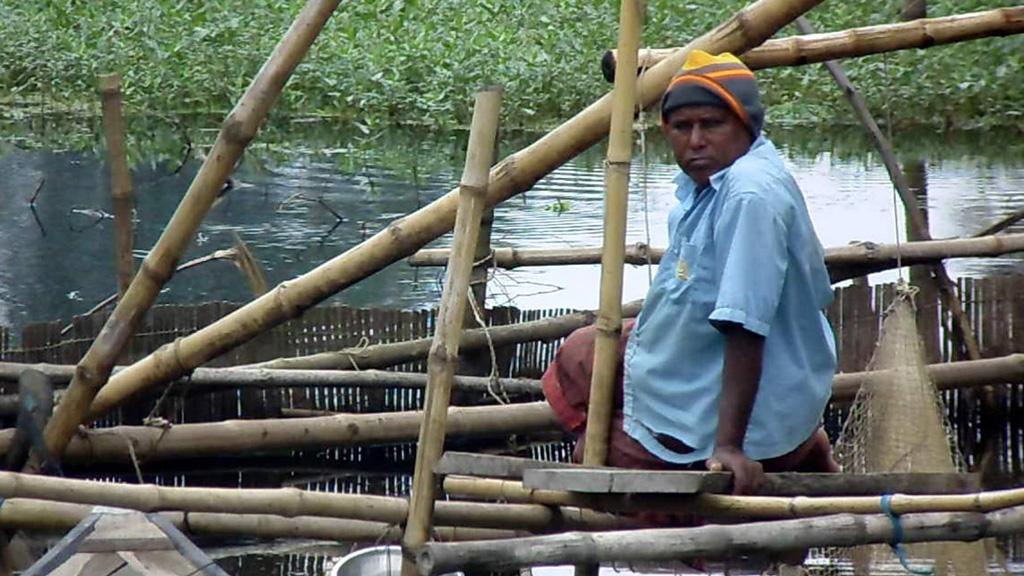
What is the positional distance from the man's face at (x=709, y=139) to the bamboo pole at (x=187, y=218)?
2.98ft

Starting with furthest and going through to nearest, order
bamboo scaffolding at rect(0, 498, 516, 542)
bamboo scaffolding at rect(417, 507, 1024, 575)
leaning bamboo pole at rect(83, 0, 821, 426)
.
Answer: leaning bamboo pole at rect(83, 0, 821, 426) < bamboo scaffolding at rect(0, 498, 516, 542) < bamboo scaffolding at rect(417, 507, 1024, 575)

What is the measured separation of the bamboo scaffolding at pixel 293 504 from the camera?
3219 millimetres

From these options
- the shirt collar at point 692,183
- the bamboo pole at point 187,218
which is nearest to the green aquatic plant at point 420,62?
the bamboo pole at point 187,218

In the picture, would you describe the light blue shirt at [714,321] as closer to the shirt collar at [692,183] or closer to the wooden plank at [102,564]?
the shirt collar at [692,183]

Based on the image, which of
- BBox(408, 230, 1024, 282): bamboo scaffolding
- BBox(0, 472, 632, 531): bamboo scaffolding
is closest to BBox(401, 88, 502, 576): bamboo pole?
BBox(0, 472, 632, 531): bamboo scaffolding

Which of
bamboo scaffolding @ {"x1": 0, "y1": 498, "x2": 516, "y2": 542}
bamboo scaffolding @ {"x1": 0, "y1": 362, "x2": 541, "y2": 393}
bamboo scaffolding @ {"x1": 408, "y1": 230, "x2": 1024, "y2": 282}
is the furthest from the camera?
bamboo scaffolding @ {"x1": 408, "y1": 230, "x2": 1024, "y2": 282}

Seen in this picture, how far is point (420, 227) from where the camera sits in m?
3.86

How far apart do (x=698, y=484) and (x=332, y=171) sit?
982 centimetres

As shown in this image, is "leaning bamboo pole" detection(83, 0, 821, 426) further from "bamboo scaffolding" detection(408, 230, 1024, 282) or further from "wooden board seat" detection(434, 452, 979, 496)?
"bamboo scaffolding" detection(408, 230, 1024, 282)

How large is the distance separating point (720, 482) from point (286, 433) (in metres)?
2.19

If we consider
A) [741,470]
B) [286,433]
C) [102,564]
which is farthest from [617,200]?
[286,433]

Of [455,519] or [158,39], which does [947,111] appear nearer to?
[158,39]

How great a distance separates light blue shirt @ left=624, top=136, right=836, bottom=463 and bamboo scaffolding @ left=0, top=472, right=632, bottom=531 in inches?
10.8

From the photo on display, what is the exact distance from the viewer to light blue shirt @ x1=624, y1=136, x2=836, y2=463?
312cm
